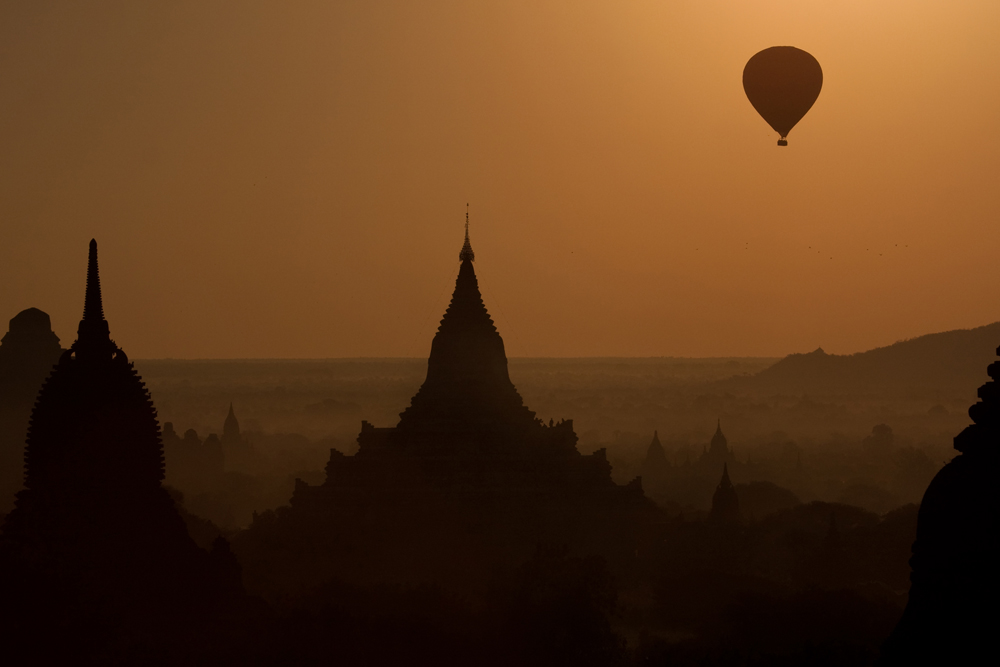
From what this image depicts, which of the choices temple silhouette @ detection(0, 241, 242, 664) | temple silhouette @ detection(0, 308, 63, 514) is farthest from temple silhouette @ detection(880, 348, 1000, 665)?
temple silhouette @ detection(0, 308, 63, 514)

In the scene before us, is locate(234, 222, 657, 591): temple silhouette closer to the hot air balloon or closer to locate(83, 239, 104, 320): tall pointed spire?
the hot air balloon

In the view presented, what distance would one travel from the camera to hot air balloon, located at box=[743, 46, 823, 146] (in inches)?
2360

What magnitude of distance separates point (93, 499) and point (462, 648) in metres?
10.4

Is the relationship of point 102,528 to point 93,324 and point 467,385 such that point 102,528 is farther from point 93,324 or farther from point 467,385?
point 467,385

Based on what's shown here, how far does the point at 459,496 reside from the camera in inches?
2340

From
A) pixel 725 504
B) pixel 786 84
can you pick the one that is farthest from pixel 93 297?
pixel 725 504

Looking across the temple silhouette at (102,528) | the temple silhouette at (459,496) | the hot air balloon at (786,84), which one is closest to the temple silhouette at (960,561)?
the temple silhouette at (102,528)

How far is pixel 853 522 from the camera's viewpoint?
7469cm

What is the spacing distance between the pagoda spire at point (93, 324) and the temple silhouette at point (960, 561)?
88.6 feet

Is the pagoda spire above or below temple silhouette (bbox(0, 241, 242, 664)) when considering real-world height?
above

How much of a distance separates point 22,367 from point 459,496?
66.6m

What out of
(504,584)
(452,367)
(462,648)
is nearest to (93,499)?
(462,648)

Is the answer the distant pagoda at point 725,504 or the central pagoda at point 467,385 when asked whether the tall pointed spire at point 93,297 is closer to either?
the central pagoda at point 467,385

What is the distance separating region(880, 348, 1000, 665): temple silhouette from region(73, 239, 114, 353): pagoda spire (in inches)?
1063
